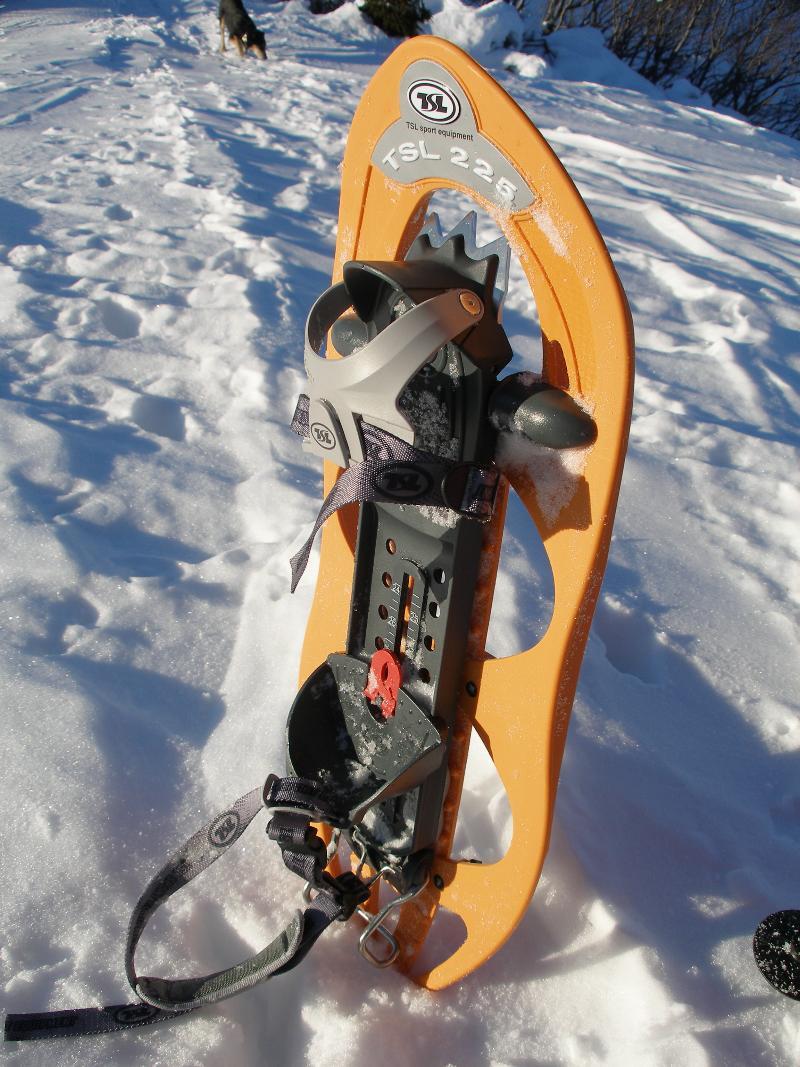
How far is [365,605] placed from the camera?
3.86 feet

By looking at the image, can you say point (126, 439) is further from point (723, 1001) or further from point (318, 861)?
point (723, 1001)

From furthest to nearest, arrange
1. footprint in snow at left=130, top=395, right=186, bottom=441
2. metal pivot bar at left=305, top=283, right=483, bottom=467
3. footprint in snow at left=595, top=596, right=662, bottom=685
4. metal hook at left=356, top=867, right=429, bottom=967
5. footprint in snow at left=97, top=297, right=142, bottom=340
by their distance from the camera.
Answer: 1. footprint in snow at left=97, top=297, right=142, bottom=340
2. footprint in snow at left=130, top=395, right=186, bottom=441
3. footprint in snow at left=595, top=596, right=662, bottom=685
4. metal hook at left=356, top=867, right=429, bottom=967
5. metal pivot bar at left=305, top=283, right=483, bottom=467

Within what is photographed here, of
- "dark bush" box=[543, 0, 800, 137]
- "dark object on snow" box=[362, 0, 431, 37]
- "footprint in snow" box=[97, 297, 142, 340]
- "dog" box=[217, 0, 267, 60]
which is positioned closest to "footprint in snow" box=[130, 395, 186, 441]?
"footprint in snow" box=[97, 297, 142, 340]

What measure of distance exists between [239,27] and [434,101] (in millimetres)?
8594

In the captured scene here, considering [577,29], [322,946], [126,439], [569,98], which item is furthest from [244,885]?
[577,29]

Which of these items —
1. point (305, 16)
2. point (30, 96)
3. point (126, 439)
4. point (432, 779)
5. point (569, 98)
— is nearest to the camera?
point (432, 779)

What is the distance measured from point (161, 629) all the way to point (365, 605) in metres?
0.62

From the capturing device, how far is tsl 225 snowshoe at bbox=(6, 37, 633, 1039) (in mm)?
916

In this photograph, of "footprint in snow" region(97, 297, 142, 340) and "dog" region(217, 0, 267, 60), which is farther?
"dog" region(217, 0, 267, 60)

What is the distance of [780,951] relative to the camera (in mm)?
1126

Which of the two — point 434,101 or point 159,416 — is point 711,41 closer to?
point 159,416

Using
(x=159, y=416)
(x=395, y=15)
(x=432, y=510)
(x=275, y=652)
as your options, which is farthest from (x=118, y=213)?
(x=395, y=15)

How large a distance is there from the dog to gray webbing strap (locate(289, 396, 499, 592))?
28.5 ft

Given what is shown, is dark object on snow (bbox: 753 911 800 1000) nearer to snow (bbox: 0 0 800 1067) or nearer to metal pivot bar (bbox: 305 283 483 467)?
snow (bbox: 0 0 800 1067)
